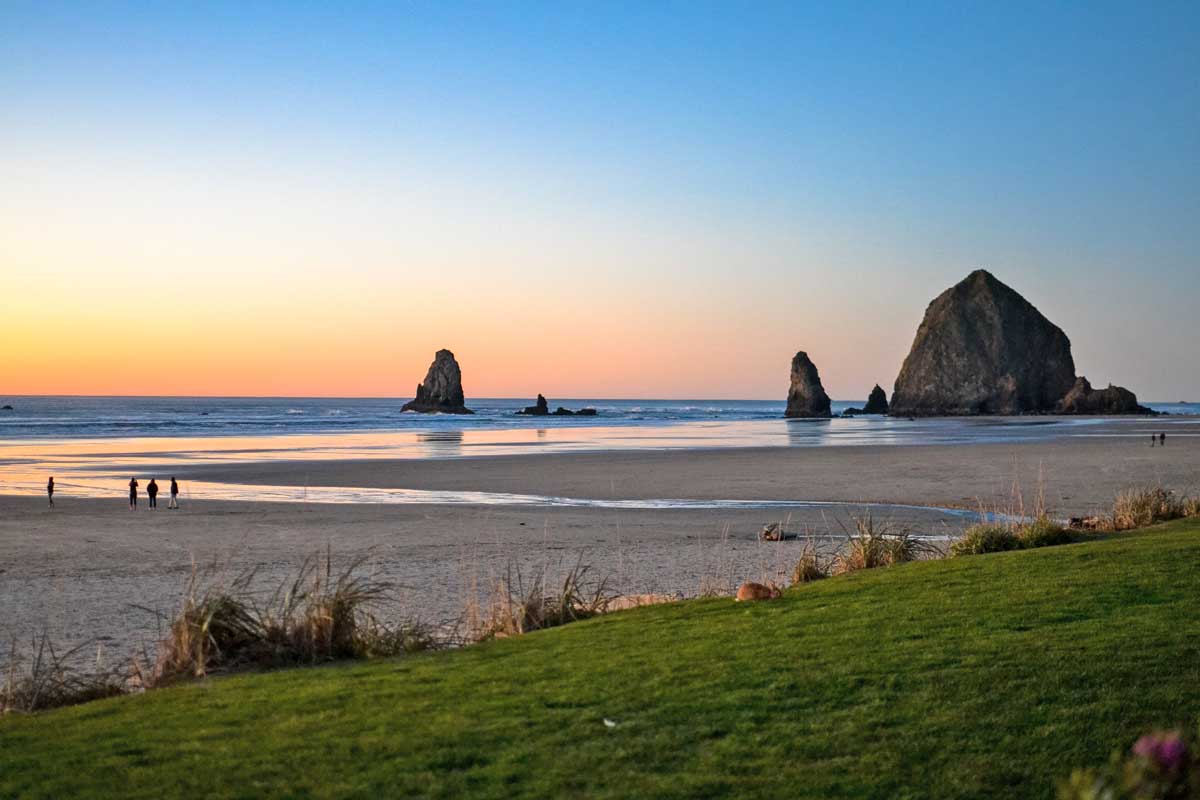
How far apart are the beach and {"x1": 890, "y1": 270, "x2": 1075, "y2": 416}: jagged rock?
115 metres

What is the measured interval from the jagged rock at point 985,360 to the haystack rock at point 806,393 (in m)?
13.6

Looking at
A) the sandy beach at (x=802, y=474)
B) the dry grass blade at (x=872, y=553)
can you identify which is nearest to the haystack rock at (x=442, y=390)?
the sandy beach at (x=802, y=474)

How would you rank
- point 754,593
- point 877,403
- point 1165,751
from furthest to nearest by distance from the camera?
1. point 877,403
2. point 754,593
3. point 1165,751

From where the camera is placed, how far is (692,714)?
6.38m

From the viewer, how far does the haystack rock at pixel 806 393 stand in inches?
5955

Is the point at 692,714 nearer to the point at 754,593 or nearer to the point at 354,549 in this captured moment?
the point at 754,593

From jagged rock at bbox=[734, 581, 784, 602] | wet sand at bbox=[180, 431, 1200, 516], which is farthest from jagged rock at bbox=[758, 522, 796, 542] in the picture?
jagged rock at bbox=[734, 581, 784, 602]

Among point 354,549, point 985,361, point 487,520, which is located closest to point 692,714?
point 354,549

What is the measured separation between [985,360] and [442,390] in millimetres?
84570

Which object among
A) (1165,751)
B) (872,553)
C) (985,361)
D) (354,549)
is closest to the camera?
(1165,751)

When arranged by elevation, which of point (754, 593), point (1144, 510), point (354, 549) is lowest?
point (354, 549)

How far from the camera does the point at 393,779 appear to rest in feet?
17.7

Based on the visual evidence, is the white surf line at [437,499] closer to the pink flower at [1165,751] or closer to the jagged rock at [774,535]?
the jagged rock at [774,535]

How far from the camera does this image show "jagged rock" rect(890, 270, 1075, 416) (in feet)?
516
